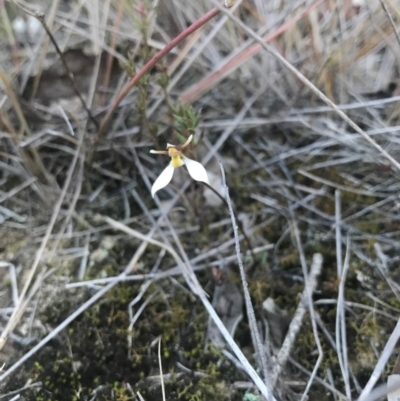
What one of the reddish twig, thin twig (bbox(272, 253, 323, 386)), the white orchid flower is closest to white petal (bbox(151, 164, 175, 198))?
the white orchid flower

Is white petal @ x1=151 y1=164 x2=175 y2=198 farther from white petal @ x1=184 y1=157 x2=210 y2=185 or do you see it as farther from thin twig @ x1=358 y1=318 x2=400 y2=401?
thin twig @ x1=358 y1=318 x2=400 y2=401

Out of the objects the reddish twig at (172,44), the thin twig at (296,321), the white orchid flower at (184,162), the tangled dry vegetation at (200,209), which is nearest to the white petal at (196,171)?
the white orchid flower at (184,162)

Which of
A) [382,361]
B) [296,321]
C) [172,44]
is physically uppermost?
[172,44]

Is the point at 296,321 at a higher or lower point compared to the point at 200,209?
lower

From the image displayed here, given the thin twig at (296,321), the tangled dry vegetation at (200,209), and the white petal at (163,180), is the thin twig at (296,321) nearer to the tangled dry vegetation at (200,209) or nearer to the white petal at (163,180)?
the tangled dry vegetation at (200,209)

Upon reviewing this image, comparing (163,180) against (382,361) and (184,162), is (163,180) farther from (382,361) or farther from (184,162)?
(382,361)

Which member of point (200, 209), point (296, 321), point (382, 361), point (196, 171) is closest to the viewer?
point (382, 361)

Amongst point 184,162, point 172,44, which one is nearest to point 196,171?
point 184,162

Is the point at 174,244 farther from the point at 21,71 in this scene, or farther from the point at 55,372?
the point at 21,71
